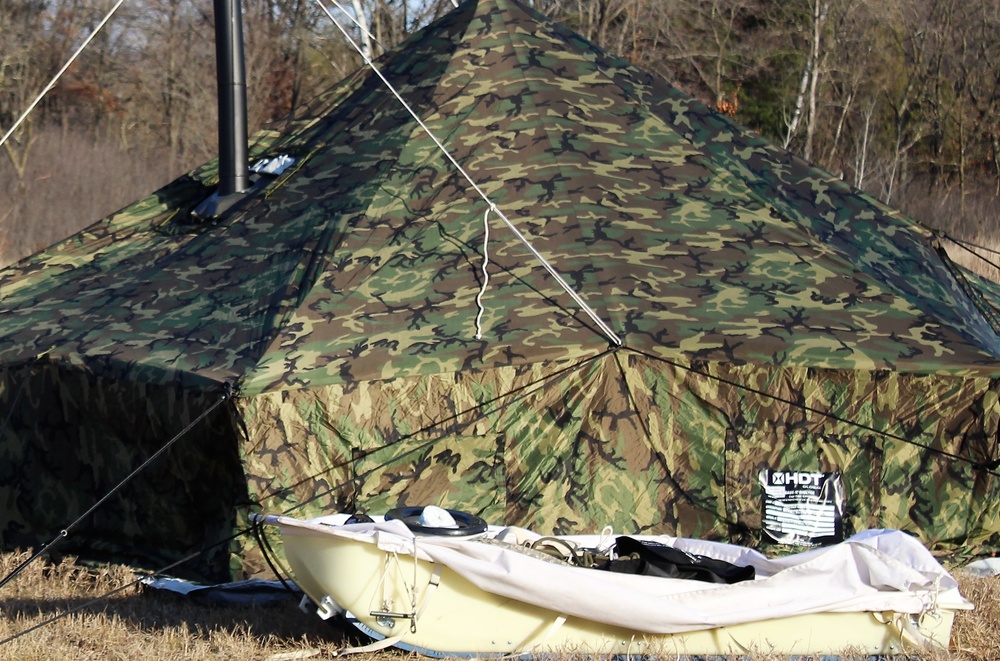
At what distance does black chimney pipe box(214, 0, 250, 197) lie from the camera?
8984 millimetres

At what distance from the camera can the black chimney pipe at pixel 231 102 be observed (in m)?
8.98

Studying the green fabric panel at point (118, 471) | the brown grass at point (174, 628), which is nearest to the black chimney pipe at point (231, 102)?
the green fabric panel at point (118, 471)

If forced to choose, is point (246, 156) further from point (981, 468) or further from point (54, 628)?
point (981, 468)

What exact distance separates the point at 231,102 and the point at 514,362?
3474 millimetres

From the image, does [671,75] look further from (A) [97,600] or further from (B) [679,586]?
(B) [679,586]

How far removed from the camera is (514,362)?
674 cm

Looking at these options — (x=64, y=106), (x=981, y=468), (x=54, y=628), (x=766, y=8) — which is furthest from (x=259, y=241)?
(x=766, y=8)

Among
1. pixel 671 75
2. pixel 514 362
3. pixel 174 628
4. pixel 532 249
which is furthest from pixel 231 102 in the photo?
pixel 671 75

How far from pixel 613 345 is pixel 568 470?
72 centimetres

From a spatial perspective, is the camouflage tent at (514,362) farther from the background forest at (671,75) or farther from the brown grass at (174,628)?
the background forest at (671,75)

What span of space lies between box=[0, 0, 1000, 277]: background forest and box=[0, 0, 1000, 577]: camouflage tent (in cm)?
1812

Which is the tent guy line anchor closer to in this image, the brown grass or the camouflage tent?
the camouflage tent

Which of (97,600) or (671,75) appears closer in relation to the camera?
(97,600)

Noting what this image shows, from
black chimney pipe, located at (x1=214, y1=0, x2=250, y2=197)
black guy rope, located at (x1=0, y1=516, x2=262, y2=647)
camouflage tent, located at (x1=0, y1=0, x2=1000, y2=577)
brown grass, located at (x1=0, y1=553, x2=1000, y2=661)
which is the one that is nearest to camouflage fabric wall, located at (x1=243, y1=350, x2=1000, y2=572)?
camouflage tent, located at (x1=0, y1=0, x2=1000, y2=577)
